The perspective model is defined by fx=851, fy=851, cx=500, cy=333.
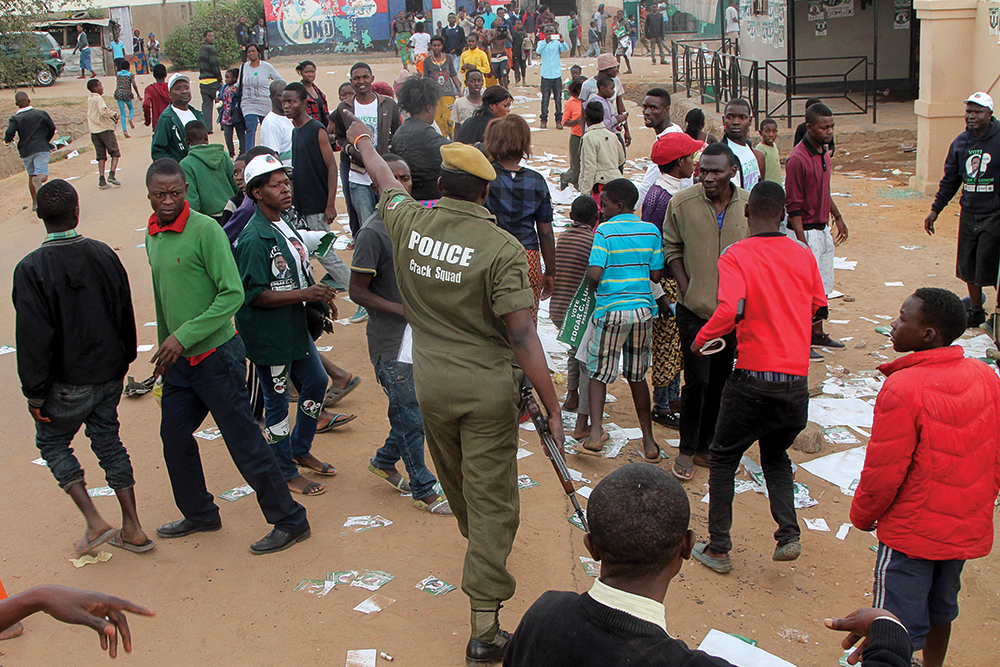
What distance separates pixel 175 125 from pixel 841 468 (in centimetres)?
670

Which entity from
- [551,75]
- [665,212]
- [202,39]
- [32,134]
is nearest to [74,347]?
[665,212]

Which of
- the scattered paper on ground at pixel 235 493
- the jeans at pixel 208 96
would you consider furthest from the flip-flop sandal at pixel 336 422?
the jeans at pixel 208 96

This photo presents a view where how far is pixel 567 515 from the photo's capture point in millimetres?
4672

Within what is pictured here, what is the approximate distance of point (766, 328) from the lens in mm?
3900

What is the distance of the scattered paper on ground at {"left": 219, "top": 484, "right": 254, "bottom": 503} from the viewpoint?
487cm

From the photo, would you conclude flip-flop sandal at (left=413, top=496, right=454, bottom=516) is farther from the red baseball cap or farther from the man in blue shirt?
the man in blue shirt

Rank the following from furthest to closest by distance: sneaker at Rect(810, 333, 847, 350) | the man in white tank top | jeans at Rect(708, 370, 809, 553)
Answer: sneaker at Rect(810, 333, 847, 350) < the man in white tank top < jeans at Rect(708, 370, 809, 553)

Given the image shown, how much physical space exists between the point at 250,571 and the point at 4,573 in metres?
1.23

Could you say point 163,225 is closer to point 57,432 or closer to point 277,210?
point 277,210

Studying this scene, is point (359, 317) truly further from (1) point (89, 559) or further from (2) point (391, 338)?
(1) point (89, 559)

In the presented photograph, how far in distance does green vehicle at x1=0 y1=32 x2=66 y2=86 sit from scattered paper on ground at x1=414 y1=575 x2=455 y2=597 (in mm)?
29226

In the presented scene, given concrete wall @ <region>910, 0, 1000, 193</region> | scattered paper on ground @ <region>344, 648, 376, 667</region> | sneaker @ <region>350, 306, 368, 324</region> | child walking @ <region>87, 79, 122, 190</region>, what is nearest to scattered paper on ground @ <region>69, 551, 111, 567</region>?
scattered paper on ground @ <region>344, 648, 376, 667</region>

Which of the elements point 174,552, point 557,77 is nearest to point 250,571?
point 174,552

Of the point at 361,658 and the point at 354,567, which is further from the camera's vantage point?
the point at 354,567
